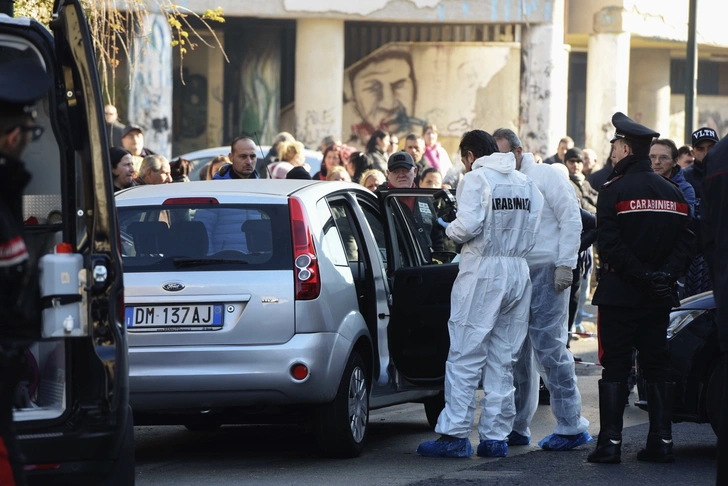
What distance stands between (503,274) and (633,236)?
2.56 feet

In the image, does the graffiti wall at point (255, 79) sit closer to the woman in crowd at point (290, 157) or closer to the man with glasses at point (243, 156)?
the woman in crowd at point (290, 157)

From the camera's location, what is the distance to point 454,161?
2756cm

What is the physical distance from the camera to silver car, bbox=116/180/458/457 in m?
7.06

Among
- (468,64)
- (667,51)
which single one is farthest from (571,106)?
(468,64)

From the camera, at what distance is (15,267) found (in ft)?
14.1

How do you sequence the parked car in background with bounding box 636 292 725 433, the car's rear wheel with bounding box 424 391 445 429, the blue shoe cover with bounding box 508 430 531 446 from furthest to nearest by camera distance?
the car's rear wheel with bounding box 424 391 445 429 → the blue shoe cover with bounding box 508 430 531 446 → the parked car in background with bounding box 636 292 725 433

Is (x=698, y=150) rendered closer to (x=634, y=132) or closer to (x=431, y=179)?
(x=431, y=179)

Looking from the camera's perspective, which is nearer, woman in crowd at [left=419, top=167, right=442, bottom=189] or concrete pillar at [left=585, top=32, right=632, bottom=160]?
woman in crowd at [left=419, top=167, right=442, bottom=189]

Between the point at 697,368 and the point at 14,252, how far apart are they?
479 centimetres

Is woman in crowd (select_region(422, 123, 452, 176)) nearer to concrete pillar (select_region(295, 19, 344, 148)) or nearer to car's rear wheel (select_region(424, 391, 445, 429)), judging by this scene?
concrete pillar (select_region(295, 19, 344, 148))

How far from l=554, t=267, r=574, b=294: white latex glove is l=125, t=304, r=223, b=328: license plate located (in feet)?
7.42

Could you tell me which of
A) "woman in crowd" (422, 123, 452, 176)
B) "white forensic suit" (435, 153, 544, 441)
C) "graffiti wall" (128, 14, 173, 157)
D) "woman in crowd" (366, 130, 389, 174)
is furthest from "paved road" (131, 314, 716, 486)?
"graffiti wall" (128, 14, 173, 157)

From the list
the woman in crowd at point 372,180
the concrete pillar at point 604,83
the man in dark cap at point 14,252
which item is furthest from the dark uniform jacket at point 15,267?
the concrete pillar at point 604,83

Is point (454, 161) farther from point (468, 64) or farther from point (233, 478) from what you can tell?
point (233, 478)
